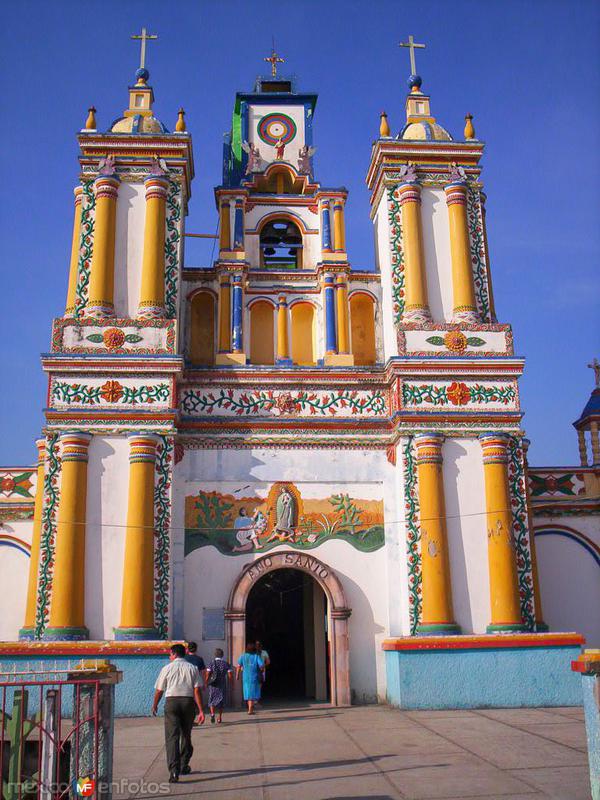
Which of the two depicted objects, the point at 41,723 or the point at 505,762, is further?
the point at 505,762

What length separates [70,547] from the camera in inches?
588

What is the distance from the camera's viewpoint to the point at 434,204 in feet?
59.1

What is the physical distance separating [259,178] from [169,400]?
6239 mm

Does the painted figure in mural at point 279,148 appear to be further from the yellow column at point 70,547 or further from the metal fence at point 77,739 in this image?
the metal fence at point 77,739

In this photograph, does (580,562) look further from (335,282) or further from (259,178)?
(259,178)

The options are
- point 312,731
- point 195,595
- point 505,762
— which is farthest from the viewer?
point 195,595

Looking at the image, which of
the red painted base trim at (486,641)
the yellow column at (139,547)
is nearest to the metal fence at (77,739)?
the yellow column at (139,547)

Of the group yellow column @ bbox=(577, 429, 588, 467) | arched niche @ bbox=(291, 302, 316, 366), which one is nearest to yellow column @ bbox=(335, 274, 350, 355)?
arched niche @ bbox=(291, 302, 316, 366)

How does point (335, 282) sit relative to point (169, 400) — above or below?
above

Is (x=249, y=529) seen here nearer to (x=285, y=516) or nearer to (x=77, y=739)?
(x=285, y=516)

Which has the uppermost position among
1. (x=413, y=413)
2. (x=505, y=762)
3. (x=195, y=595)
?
(x=413, y=413)

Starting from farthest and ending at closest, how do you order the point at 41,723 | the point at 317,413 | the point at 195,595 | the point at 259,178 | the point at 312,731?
1. the point at 259,178
2. the point at 317,413
3. the point at 195,595
4. the point at 312,731
5. the point at 41,723

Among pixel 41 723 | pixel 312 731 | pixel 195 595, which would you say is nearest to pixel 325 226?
pixel 195 595

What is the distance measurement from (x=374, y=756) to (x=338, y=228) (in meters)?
11.6
